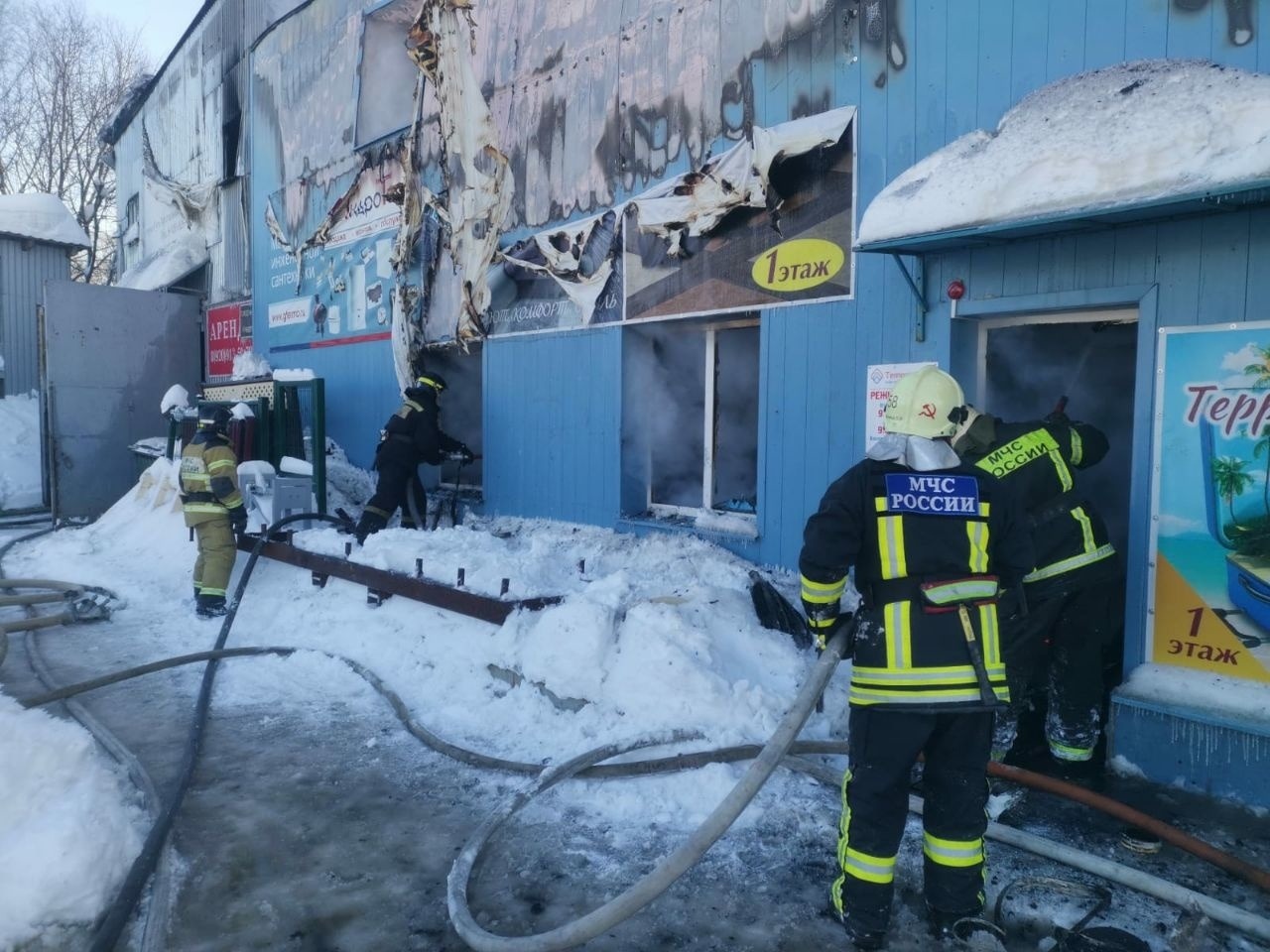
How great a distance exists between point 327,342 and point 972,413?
9512 millimetres

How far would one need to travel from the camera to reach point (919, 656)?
3094 millimetres

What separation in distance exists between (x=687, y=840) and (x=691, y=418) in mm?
5034

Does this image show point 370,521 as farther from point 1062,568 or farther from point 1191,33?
point 1191,33

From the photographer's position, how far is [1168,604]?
4.41 m

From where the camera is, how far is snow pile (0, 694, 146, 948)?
3082 mm

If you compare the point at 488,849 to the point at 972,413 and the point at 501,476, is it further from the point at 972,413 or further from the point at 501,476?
the point at 501,476

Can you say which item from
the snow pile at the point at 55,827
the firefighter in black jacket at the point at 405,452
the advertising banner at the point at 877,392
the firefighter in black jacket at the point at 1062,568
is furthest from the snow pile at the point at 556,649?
the snow pile at the point at 55,827

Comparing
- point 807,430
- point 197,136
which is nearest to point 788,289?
point 807,430

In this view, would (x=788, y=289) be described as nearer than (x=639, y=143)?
Yes

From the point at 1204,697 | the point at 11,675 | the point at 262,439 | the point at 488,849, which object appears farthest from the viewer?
the point at 262,439

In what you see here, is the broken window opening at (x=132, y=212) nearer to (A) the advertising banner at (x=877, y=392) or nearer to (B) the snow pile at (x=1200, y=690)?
(A) the advertising banner at (x=877, y=392)

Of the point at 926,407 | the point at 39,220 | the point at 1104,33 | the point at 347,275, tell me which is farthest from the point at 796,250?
the point at 39,220

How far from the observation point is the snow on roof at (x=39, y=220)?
1791 cm

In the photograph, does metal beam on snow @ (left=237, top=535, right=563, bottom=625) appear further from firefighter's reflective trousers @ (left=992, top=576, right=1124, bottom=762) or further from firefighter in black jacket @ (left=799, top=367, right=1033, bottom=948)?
firefighter in black jacket @ (left=799, top=367, right=1033, bottom=948)
